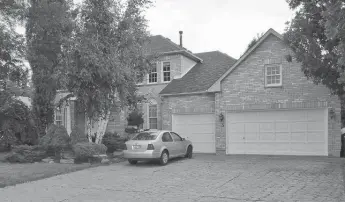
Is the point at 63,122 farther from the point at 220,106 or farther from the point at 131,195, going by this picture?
the point at 131,195

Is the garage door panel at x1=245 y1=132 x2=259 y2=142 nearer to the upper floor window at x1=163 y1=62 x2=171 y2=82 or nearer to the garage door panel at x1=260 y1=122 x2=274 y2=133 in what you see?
the garage door panel at x1=260 y1=122 x2=274 y2=133

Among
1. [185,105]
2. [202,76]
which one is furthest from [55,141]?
[202,76]

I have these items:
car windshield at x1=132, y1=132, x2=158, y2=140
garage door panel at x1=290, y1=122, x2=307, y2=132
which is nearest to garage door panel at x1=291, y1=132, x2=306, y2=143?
garage door panel at x1=290, y1=122, x2=307, y2=132

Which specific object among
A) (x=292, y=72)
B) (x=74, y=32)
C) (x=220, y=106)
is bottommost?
(x=220, y=106)

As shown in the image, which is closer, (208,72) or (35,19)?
(35,19)

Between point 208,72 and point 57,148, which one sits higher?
point 208,72

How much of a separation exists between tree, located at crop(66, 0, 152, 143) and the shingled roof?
3898 millimetres

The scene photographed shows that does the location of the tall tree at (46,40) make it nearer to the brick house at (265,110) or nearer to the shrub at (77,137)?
the shrub at (77,137)

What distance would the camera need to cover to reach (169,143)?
16219 mm

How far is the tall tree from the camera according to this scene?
61.0 ft

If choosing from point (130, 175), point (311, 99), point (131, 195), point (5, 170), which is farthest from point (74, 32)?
point (311, 99)

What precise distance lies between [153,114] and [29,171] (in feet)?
35.6

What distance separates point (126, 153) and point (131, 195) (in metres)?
5.64

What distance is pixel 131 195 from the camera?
33.1ft
